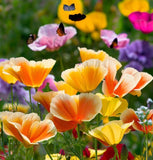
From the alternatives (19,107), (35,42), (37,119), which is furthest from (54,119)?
(35,42)

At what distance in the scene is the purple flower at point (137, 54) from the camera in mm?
1562

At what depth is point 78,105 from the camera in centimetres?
60

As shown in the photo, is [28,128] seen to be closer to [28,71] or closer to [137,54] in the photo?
[28,71]

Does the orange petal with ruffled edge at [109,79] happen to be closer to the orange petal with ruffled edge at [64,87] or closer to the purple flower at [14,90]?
the orange petal with ruffled edge at [64,87]

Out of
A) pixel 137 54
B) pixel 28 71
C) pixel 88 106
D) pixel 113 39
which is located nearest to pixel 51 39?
pixel 113 39

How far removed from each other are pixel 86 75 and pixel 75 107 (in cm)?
5

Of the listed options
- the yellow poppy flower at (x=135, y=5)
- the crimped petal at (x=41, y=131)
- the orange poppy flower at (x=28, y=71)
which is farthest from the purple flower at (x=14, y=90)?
the yellow poppy flower at (x=135, y=5)

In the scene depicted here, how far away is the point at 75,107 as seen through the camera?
0.59 metres

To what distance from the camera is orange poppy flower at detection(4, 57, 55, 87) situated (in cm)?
66

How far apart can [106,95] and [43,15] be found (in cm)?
235

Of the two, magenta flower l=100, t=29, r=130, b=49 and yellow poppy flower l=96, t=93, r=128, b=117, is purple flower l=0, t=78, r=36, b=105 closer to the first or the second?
magenta flower l=100, t=29, r=130, b=49

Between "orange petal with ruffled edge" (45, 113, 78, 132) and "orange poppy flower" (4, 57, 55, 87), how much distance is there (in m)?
0.09

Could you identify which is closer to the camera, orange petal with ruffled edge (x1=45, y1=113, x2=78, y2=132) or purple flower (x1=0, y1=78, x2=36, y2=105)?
orange petal with ruffled edge (x1=45, y1=113, x2=78, y2=132)

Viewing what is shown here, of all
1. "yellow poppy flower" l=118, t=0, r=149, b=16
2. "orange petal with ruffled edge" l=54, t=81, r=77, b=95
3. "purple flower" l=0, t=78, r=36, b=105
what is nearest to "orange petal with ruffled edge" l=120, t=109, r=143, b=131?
"orange petal with ruffled edge" l=54, t=81, r=77, b=95
